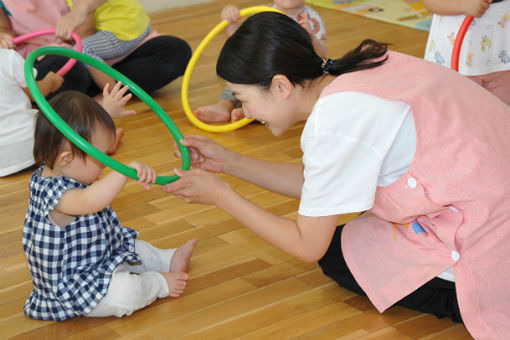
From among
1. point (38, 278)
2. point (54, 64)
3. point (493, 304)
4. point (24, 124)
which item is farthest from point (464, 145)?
point (54, 64)

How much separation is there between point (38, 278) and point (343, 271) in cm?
71

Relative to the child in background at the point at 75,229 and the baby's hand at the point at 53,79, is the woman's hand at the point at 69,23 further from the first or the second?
the child in background at the point at 75,229

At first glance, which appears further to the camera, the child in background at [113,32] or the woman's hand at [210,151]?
the child in background at [113,32]

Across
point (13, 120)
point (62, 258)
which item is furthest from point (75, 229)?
point (13, 120)

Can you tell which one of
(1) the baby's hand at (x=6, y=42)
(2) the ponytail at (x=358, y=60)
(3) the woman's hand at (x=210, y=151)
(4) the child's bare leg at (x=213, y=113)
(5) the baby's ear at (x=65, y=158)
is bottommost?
(4) the child's bare leg at (x=213, y=113)

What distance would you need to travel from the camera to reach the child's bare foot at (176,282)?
166 cm

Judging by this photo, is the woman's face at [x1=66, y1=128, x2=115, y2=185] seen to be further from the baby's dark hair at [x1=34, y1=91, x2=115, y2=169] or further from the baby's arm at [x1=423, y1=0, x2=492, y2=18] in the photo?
the baby's arm at [x1=423, y1=0, x2=492, y2=18]

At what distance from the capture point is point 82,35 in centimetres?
304

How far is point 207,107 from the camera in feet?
9.32

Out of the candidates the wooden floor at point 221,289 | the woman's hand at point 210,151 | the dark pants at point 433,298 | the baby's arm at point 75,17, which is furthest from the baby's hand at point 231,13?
the dark pants at point 433,298

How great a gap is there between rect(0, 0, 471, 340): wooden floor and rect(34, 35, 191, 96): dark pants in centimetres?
59

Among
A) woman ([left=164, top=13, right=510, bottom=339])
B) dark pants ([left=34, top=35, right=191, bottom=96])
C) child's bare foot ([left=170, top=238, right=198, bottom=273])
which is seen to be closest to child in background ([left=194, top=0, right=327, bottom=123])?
dark pants ([left=34, top=35, right=191, bottom=96])

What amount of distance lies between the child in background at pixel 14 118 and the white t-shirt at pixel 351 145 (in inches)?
58.3

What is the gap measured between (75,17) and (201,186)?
61.3 inches
